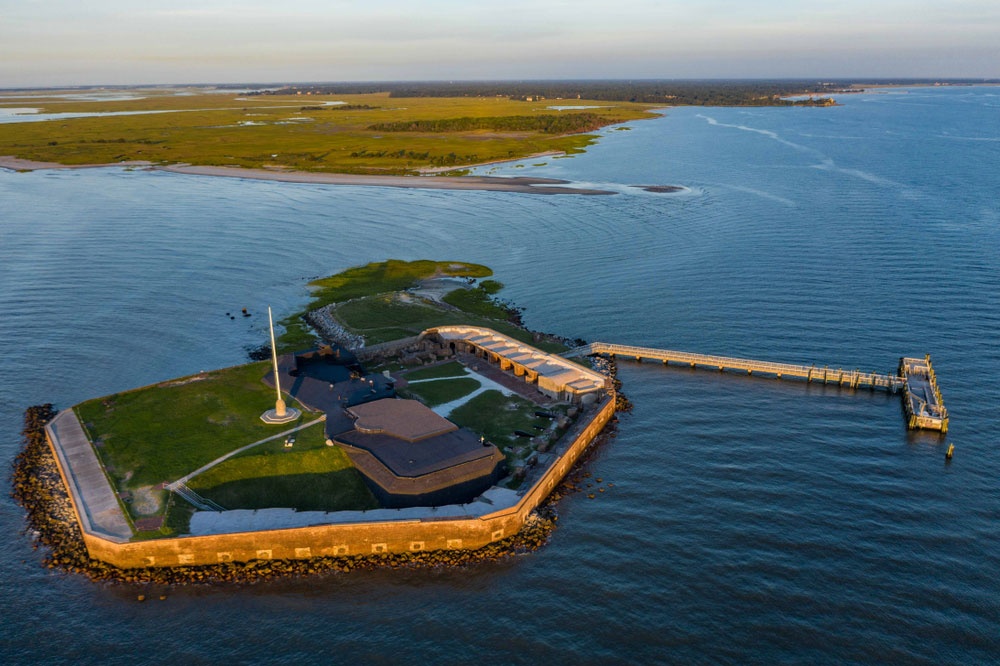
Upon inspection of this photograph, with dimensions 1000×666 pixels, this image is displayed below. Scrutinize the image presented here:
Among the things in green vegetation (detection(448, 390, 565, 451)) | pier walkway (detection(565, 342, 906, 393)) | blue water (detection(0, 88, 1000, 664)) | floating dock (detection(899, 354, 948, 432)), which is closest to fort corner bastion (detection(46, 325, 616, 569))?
blue water (detection(0, 88, 1000, 664))

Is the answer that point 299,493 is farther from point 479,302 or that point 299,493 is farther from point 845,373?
point 845,373

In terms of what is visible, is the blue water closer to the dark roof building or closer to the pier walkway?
the pier walkway

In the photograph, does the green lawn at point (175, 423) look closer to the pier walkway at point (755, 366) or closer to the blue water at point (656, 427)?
the blue water at point (656, 427)

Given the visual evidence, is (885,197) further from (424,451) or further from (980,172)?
(424,451)

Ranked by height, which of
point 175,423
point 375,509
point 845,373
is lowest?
point 375,509

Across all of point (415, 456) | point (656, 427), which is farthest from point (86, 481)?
point (656, 427)

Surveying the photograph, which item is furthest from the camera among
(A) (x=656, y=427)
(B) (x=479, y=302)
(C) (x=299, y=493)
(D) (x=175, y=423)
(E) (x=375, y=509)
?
(B) (x=479, y=302)
